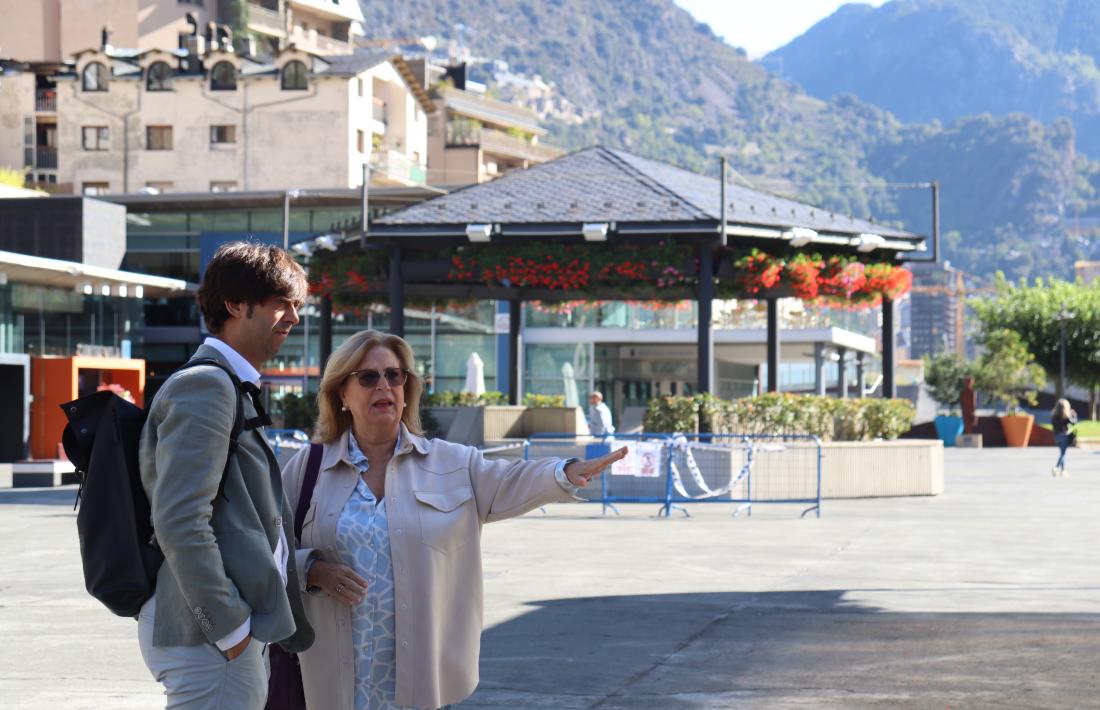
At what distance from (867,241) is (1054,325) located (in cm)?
5665

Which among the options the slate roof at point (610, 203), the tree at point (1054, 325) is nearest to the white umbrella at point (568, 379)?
the tree at point (1054, 325)

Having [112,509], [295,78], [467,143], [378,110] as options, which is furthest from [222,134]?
[112,509]

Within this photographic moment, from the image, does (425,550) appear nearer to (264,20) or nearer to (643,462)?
(643,462)

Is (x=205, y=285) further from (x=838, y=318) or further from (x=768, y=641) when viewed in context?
(x=838, y=318)

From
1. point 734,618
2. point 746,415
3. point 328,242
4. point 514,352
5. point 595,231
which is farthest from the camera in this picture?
point 514,352

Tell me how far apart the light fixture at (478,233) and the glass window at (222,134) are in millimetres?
51480

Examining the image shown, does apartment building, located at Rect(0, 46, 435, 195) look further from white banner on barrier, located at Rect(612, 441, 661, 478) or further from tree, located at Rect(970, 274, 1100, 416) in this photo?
white banner on barrier, located at Rect(612, 441, 661, 478)

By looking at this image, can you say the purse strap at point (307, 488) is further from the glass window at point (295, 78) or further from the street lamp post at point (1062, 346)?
the street lamp post at point (1062, 346)

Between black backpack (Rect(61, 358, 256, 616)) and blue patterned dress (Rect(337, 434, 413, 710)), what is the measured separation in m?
0.85

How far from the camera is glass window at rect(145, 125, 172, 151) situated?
245 feet

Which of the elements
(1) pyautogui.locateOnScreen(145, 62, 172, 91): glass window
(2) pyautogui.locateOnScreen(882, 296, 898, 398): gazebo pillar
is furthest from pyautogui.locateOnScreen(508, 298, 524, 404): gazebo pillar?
(1) pyautogui.locateOnScreen(145, 62, 172, 91): glass window

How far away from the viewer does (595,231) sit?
24.1m

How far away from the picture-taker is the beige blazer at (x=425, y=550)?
4.82 meters

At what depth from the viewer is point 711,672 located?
29.0 ft
